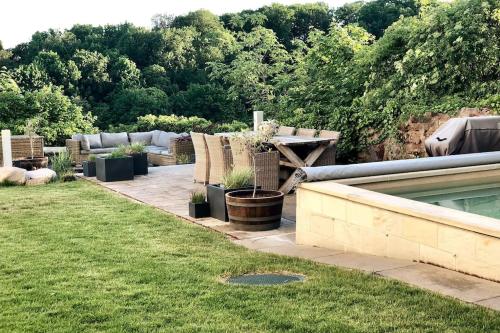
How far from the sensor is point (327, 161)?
349 inches

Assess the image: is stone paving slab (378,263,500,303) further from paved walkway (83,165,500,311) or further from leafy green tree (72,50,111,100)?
leafy green tree (72,50,111,100)

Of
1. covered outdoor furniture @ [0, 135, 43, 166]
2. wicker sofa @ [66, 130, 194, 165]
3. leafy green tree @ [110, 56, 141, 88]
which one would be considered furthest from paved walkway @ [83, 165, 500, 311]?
leafy green tree @ [110, 56, 141, 88]

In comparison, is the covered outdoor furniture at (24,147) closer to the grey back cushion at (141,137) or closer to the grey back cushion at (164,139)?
the grey back cushion at (141,137)

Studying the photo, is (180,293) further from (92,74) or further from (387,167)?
(92,74)

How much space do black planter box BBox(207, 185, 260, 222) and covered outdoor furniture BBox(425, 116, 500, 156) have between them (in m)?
2.47

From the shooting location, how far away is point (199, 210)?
22.9 ft

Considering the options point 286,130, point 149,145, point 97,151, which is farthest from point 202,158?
point 149,145

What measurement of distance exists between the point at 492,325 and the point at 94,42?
31.7 m

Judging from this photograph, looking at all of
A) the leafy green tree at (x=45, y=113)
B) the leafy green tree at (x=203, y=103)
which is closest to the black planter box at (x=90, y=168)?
the leafy green tree at (x=45, y=113)

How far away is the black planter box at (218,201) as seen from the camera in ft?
22.3

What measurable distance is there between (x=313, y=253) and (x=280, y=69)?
1381 cm

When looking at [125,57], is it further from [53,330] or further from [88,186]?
[53,330]

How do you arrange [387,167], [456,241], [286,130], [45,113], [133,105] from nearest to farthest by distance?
1. [456,241]
2. [387,167]
3. [286,130]
4. [45,113]
5. [133,105]

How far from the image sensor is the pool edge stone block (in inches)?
157
